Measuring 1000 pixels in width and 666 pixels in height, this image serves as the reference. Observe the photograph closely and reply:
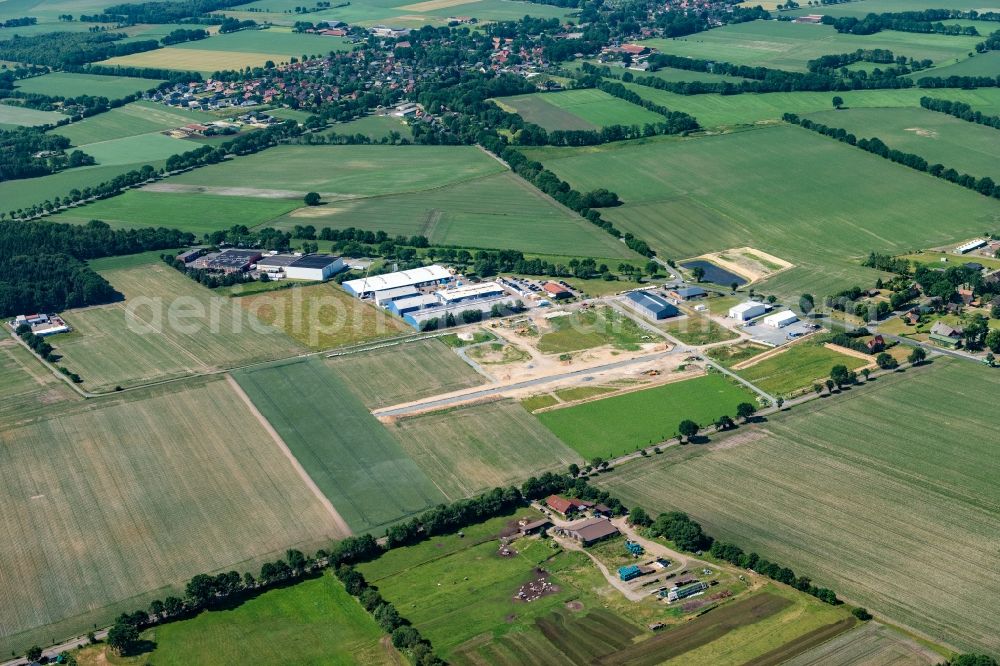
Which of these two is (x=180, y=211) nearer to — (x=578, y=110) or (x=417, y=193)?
(x=417, y=193)

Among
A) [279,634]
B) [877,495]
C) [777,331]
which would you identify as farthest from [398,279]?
[279,634]

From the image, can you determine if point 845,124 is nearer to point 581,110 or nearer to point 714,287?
point 581,110

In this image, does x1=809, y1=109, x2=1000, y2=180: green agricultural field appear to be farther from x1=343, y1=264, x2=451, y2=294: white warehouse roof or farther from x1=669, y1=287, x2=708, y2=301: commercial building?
x1=343, y1=264, x2=451, y2=294: white warehouse roof

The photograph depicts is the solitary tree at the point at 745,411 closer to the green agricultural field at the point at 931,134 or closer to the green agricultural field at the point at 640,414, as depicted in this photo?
the green agricultural field at the point at 640,414

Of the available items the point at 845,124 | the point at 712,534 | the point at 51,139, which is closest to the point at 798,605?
the point at 712,534

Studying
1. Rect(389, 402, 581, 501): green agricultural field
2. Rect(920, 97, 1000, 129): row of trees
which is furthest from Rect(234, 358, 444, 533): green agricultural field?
Rect(920, 97, 1000, 129): row of trees

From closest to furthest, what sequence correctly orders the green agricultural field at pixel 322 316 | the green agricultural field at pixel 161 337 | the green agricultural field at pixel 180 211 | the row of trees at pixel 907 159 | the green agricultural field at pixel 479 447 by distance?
the green agricultural field at pixel 479 447 < the green agricultural field at pixel 161 337 < the green agricultural field at pixel 322 316 < the green agricultural field at pixel 180 211 < the row of trees at pixel 907 159

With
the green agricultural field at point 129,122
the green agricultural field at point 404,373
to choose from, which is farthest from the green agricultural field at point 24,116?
the green agricultural field at point 404,373
